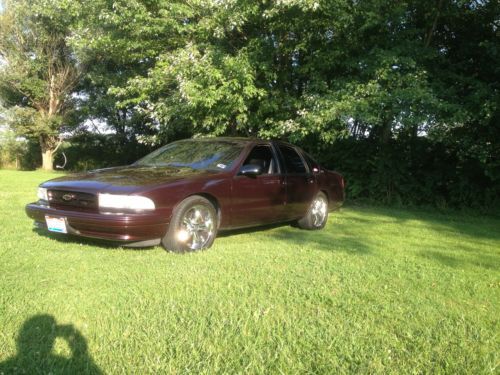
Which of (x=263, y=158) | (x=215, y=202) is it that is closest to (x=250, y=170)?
(x=215, y=202)

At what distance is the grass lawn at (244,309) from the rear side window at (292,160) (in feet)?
5.40

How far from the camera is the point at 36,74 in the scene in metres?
25.5

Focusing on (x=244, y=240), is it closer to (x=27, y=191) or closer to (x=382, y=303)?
(x=382, y=303)

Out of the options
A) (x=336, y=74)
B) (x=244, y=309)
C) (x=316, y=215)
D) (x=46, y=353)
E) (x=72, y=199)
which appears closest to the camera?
(x=46, y=353)

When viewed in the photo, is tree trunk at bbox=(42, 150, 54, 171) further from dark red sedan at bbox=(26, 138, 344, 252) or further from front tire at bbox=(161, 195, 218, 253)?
front tire at bbox=(161, 195, 218, 253)

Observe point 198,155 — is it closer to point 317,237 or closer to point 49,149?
point 317,237

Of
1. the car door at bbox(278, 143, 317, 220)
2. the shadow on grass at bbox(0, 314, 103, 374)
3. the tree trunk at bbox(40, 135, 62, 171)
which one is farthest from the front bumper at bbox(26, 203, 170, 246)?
the tree trunk at bbox(40, 135, 62, 171)

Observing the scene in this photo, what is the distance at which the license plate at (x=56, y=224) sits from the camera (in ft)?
16.0

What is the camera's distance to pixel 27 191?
1147 cm

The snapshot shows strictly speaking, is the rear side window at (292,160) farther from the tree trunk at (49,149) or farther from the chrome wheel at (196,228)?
the tree trunk at (49,149)

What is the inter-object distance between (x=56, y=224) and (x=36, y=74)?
23.9m

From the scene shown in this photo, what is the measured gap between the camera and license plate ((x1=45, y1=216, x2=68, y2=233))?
488 centimetres

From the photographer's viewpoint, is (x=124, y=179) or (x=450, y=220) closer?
(x=124, y=179)

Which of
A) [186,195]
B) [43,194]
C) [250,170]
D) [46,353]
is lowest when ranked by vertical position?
[46,353]
